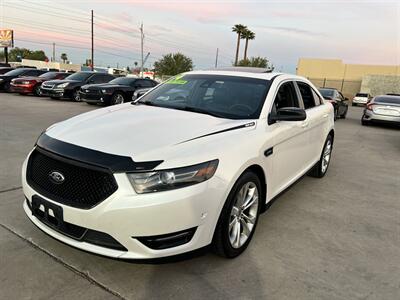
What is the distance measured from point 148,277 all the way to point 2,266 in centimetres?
118

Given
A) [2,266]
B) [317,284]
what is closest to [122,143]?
[2,266]

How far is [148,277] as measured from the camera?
2898mm

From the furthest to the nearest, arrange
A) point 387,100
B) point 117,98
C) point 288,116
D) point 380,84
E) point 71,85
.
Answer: point 380,84 → point 71,85 → point 117,98 → point 387,100 → point 288,116

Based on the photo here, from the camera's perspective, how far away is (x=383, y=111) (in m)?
14.6

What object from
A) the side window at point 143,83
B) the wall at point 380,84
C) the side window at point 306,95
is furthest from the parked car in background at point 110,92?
the wall at point 380,84

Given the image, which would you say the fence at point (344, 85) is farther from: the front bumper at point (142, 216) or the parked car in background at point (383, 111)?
the front bumper at point (142, 216)

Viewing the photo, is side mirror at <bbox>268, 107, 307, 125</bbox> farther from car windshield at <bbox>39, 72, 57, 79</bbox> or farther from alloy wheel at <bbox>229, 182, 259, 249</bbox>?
car windshield at <bbox>39, 72, 57, 79</bbox>

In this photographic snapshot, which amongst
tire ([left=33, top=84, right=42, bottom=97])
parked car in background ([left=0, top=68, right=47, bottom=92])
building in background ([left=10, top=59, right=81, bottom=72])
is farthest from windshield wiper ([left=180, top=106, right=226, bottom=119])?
building in background ([left=10, top=59, right=81, bottom=72])

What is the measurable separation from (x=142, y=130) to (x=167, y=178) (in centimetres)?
71

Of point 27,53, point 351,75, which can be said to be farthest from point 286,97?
point 27,53

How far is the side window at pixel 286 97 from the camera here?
13.3ft

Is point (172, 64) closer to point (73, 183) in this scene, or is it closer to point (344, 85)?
point (344, 85)

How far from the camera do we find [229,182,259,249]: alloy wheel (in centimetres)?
317

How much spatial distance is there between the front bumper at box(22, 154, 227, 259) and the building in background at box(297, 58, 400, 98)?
46345mm
